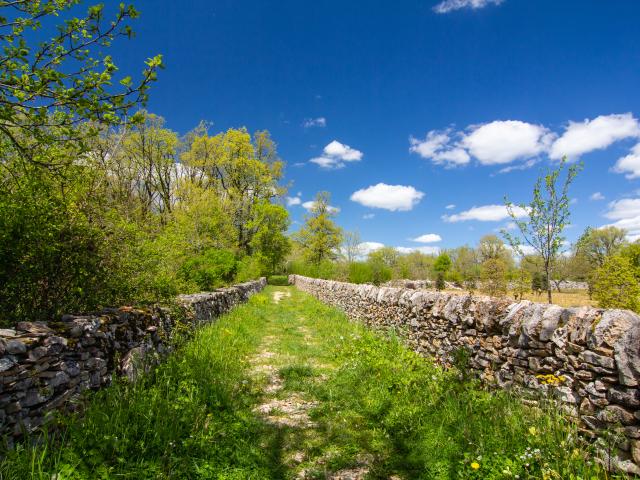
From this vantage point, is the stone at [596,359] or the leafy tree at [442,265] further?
the leafy tree at [442,265]

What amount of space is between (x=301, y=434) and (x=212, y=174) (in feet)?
104

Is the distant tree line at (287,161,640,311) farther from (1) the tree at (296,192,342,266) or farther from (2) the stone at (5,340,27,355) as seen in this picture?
(2) the stone at (5,340,27,355)

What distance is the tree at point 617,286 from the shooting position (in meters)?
10.3

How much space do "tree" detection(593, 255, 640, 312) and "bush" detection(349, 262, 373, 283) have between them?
14.6 meters

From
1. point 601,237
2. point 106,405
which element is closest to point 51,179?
point 106,405

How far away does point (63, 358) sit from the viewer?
357cm

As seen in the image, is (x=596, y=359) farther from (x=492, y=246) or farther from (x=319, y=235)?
(x=492, y=246)

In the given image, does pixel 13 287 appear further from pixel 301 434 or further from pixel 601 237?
pixel 601 237

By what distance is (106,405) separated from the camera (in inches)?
151

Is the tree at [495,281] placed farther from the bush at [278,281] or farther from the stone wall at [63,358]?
the bush at [278,281]

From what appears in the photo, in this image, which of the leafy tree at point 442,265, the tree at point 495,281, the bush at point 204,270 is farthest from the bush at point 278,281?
the bush at point 204,270

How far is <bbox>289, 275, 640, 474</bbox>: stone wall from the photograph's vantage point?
2.91 metres

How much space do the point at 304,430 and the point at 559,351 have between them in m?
3.26

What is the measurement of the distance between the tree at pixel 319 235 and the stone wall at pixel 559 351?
37208 mm
